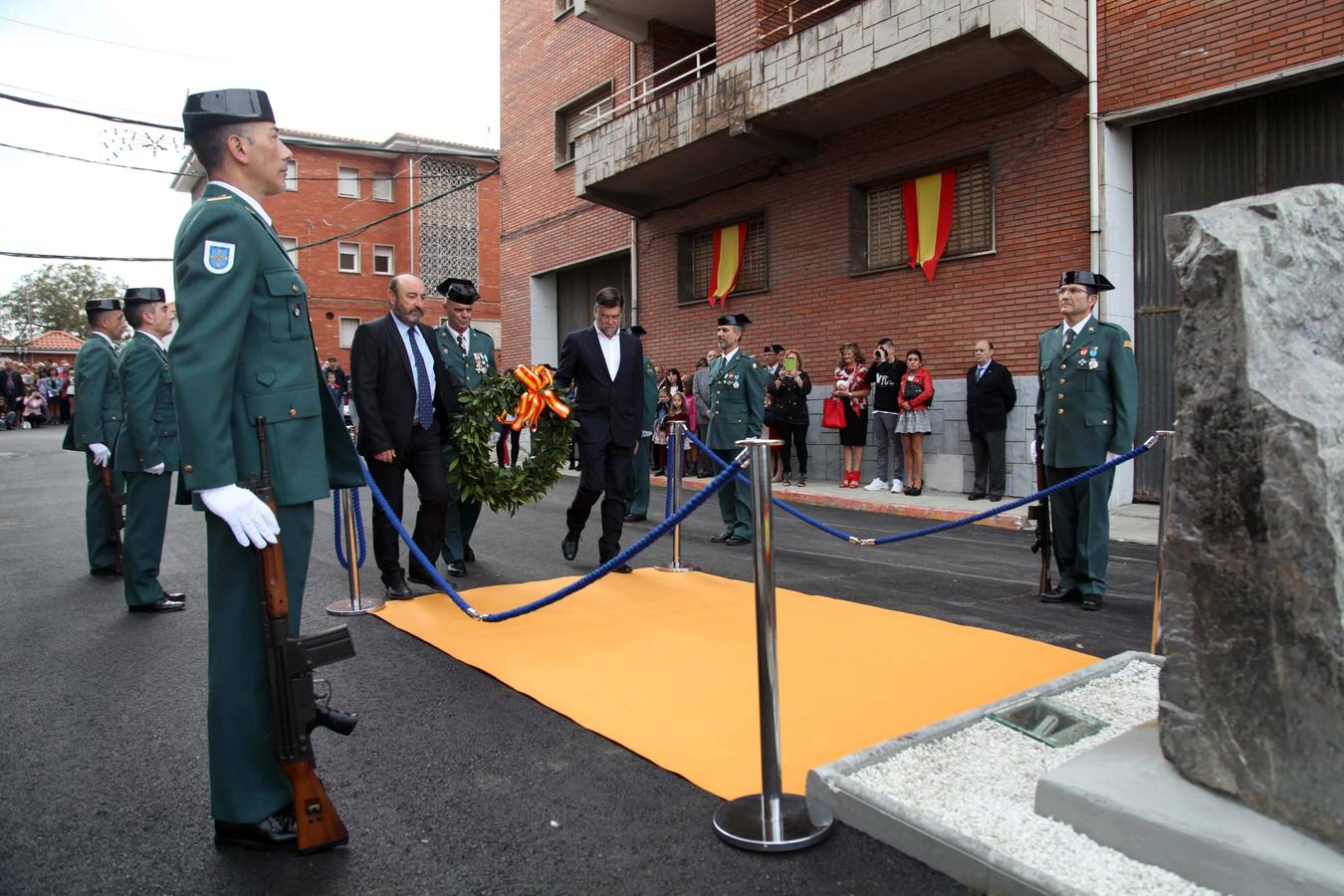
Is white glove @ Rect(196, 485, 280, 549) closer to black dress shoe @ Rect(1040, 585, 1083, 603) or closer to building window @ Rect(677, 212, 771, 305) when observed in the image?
black dress shoe @ Rect(1040, 585, 1083, 603)

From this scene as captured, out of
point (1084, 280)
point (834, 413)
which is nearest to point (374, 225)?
point (834, 413)

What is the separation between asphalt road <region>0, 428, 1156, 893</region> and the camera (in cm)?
255

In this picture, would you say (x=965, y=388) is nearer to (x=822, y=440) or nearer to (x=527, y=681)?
(x=822, y=440)

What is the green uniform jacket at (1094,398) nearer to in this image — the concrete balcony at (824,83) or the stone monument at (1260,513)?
the stone monument at (1260,513)

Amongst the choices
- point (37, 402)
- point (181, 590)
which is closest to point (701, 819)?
point (181, 590)

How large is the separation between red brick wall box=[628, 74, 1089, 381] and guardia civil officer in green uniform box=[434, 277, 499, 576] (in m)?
7.14

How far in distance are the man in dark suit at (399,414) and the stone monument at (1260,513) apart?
4.56 meters

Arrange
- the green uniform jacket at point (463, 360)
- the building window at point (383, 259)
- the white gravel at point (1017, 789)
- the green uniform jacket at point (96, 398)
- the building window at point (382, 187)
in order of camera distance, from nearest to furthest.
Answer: the white gravel at point (1017, 789), the green uniform jacket at point (463, 360), the green uniform jacket at point (96, 398), the building window at point (382, 187), the building window at point (383, 259)

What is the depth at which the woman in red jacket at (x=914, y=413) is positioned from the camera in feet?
38.8

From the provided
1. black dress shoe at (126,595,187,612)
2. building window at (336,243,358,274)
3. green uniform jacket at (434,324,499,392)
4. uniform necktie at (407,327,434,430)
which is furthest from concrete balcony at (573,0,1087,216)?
building window at (336,243,358,274)

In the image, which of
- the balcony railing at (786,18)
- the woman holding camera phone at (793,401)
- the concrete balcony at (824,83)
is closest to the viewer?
the concrete balcony at (824,83)

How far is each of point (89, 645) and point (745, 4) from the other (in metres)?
13.0

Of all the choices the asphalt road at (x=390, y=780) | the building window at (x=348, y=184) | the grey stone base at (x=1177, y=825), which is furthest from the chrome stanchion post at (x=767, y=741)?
the building window at (x=348, y=184)

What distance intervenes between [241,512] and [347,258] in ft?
131
